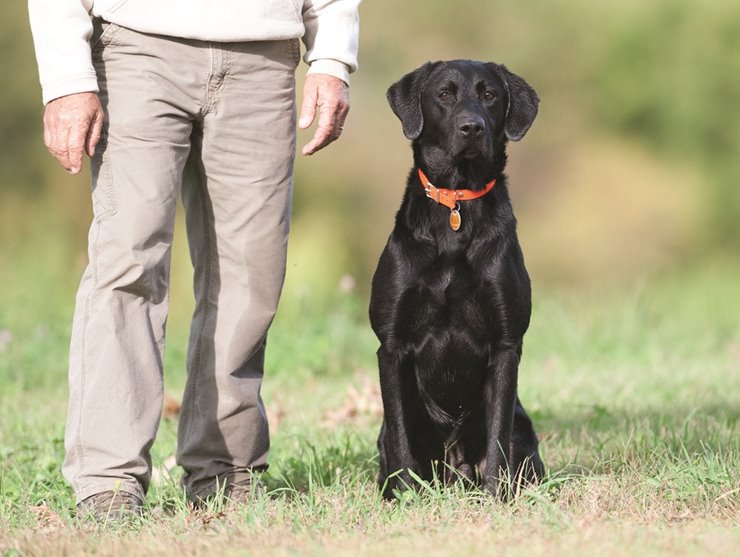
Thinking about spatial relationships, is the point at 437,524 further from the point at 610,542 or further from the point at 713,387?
the point at 713,387

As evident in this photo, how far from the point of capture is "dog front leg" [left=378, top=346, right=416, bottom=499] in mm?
3287

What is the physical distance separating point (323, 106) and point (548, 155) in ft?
15.9

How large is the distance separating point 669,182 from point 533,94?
477 cm

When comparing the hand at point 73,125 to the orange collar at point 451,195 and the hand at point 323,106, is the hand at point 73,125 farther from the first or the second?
the orange collar at point 451,195

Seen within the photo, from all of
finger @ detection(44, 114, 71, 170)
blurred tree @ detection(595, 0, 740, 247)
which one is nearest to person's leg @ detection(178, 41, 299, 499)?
finger @ detection(44, 114, 71, 170)

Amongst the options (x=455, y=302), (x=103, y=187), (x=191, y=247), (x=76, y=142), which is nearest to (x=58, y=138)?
(x=76, y=142)

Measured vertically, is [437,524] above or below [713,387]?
above

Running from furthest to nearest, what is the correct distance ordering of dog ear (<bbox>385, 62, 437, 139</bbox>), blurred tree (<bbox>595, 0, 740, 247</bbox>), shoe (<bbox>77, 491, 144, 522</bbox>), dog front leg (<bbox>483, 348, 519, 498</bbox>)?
blurred tree (<bbox>595, 0, 740, 247</bbox>) < dog ear (<bbox>385, 62, 437, 139</bbox>) < dog front leg (<bbox>483, 348, 519, 498</bbox>) < shoe (<bbox>77, 491, 144, 522</bbox>)

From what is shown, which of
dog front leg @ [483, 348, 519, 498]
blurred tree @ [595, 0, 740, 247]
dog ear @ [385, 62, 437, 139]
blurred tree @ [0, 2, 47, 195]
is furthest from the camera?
blurred tree @ [595, 0, 740, 247]

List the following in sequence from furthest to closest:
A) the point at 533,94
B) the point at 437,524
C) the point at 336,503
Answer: the point at 533,94
the point at 336,503
the point at 437,524

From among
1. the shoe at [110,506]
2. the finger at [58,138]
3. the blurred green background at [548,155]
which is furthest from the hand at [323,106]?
the blurred green background at [548,155]

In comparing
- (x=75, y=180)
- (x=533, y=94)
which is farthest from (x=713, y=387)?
(x=75, y=180)

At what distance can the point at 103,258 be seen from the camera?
9.98 ft

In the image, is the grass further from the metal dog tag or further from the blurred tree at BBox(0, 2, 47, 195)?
the blurred tree at BBox(0, 2, 47, 195)
